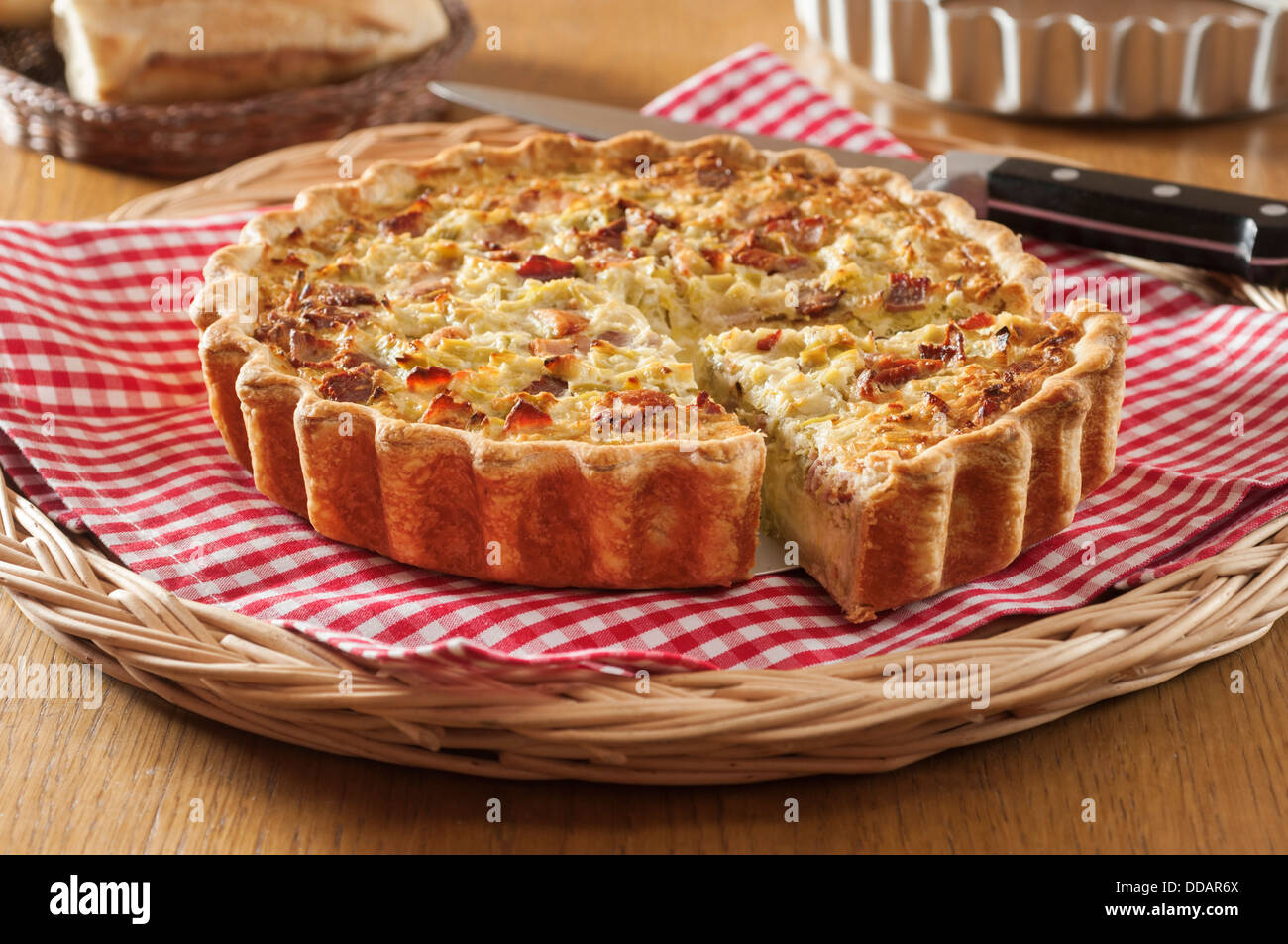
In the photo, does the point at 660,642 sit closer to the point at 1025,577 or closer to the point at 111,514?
the point at 1025,577

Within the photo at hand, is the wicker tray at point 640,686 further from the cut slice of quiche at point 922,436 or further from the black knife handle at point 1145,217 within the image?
the black knife handle at point 1145,217

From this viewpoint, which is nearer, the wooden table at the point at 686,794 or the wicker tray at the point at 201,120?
the wooden table at the point at 686,794

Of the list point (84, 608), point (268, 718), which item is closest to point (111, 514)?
point (84, 608)

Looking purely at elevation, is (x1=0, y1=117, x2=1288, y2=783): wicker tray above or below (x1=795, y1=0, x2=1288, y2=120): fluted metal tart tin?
below

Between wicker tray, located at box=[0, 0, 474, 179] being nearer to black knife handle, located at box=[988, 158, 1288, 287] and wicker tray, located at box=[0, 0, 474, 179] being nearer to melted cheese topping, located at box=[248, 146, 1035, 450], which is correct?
melted cheese topping, located at box=[248, 146, 1035, 450]

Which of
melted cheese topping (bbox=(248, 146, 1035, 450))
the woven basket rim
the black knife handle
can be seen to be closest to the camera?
the woven basket rim

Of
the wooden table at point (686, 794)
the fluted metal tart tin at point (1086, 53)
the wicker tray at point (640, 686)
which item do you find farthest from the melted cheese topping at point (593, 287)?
the fluted metal tart tin at point (1086, 53)

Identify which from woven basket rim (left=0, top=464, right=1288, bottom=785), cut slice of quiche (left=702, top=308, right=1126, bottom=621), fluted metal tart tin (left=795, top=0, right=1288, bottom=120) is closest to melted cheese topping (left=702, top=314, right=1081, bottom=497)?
cut slice of quiche (left=702, top=308, right=1126, bottom=621)
